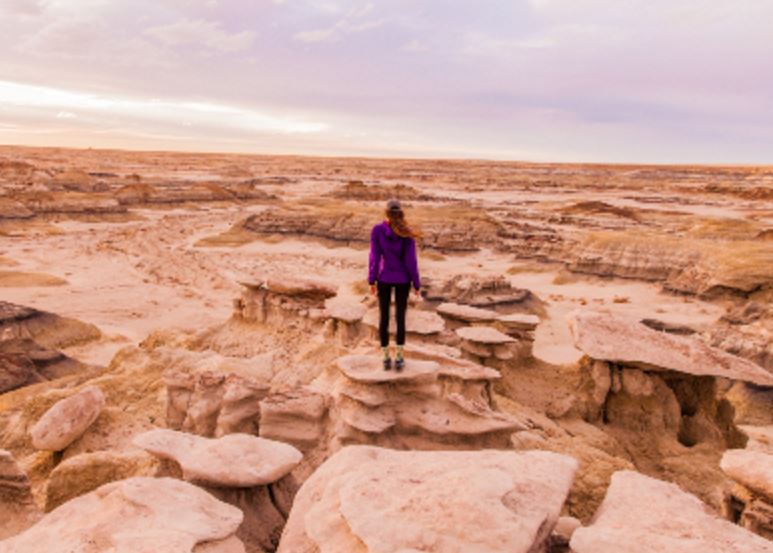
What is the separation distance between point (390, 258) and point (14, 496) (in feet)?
14.5

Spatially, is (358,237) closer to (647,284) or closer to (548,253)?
(548,253)

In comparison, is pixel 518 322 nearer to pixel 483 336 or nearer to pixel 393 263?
pixel 483 336

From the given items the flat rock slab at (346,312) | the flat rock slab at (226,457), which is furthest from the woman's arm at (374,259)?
the flat rock slab at (346,312)

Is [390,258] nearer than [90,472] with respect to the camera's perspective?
No

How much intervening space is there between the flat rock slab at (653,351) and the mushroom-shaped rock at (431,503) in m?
4.55

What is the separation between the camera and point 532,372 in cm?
1047

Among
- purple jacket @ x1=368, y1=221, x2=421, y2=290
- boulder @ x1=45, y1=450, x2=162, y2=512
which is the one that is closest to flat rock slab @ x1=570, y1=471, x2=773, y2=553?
purple jacket @ x1=368, y1=221, x2=421, y2=290

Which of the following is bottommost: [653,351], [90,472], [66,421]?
[66,421]

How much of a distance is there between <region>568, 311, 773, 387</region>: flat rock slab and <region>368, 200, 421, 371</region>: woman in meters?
3.74

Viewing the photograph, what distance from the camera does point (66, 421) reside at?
725 centimetres

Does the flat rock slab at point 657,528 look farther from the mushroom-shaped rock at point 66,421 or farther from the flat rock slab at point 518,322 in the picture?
the flat rock slab at point 518,322

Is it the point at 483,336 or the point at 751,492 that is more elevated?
the point at 483,336

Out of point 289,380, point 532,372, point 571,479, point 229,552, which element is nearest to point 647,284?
point 532,372

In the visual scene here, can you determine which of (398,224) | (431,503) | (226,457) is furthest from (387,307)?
(431,503)
